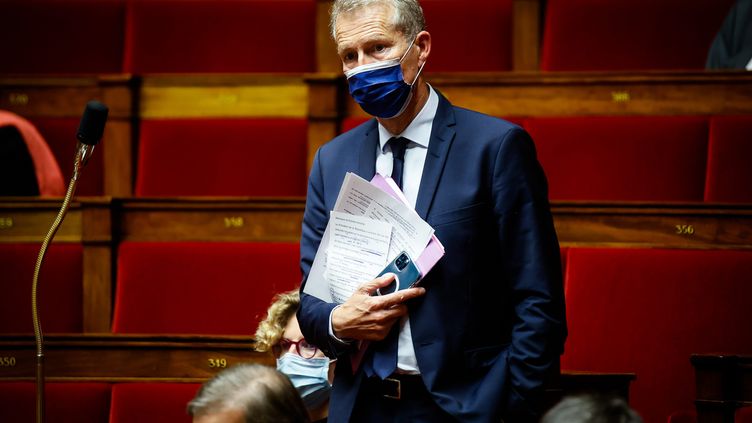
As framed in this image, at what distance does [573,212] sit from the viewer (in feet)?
3.20

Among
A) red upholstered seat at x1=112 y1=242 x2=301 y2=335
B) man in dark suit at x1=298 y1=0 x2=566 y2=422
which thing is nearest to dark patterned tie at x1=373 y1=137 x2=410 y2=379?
man in dark suit at x1=298 y1=0 x2=566 y2=422

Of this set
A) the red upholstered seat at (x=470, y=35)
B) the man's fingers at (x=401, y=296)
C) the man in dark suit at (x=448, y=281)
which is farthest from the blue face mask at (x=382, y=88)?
the red upholstered seat at (x=470, y=35)

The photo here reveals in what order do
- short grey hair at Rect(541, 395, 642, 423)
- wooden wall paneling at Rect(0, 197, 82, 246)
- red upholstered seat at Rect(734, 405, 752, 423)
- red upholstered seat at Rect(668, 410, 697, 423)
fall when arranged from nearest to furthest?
short grey hair at Rect(541, 395, 642, 423) → red upholstered seat at Rect(734, 405, 752, 423) → red upholstered seat at Rect(668, 410, 697, 423) → wooden wall paneling at Rect(0, 197, 82, 246)

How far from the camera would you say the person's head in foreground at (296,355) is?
75 centimetres

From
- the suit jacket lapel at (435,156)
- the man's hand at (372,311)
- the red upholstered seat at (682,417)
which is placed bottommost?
the red upholstered seat at (682,417)

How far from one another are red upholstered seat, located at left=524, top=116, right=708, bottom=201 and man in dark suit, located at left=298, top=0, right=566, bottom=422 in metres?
0.54

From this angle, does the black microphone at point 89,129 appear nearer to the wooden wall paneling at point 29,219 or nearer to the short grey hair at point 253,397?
the short grey hair at point 253,397

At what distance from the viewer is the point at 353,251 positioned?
58cm

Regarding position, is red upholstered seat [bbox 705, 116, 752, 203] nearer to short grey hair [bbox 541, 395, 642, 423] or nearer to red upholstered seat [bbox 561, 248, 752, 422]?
red upholstered seat [bbox 561, 248, 752, 422]

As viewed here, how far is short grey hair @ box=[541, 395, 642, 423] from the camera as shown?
397 mm

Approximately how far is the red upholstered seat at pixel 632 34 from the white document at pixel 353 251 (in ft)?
2.54

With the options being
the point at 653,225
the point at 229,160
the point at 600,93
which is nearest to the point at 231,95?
the point at 229,160

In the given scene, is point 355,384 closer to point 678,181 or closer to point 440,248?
point 440,248

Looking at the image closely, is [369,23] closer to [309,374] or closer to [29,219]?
[309,374]
